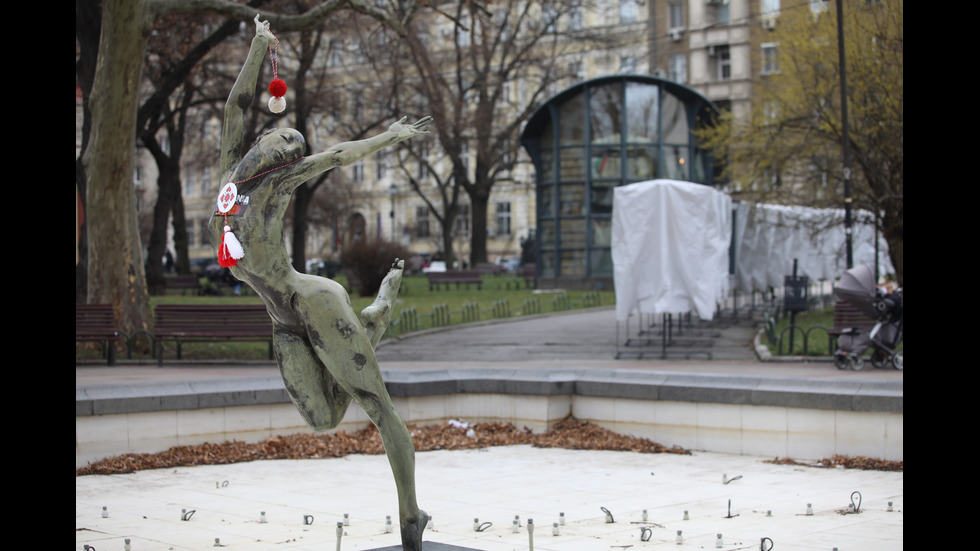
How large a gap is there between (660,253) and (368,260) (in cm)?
1426

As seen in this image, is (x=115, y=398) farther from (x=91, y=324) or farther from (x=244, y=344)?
(x=244, y=344)

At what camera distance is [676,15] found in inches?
2608

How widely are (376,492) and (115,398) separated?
9.13ft

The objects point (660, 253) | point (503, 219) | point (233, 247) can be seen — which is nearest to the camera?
point (233, 247)

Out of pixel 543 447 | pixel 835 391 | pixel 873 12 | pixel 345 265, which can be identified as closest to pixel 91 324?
pixel 543 447

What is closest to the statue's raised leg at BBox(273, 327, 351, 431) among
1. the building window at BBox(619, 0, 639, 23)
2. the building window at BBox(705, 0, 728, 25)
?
the building window at BBox(619, 0, 639, 23)

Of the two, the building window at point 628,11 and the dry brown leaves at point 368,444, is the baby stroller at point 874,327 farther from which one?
the building window at point 628,11

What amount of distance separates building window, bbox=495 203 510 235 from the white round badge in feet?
227

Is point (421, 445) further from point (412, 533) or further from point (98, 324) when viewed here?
point (98, 324)

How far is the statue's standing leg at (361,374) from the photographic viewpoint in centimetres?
558

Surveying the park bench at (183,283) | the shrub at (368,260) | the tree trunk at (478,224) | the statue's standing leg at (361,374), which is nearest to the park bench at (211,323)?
the statue's standing leg at (361,374)

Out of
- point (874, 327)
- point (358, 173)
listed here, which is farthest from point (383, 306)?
point (358, 173)

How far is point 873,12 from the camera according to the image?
23.5 m

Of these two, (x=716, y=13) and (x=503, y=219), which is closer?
(x=716, y=13)
